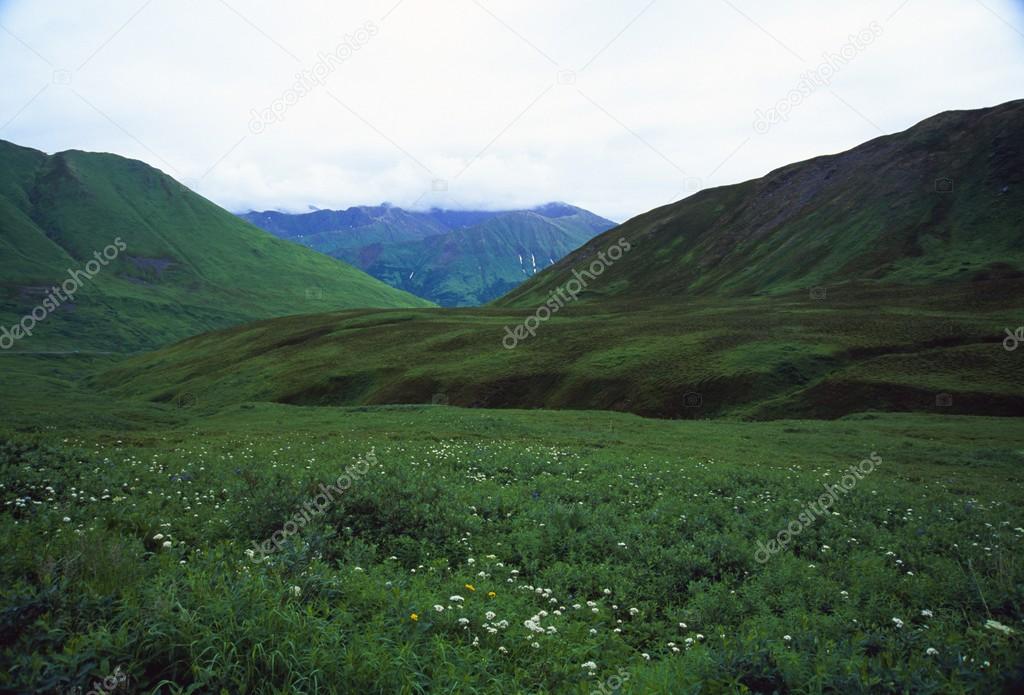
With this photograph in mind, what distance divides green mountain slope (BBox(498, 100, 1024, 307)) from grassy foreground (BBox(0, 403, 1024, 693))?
11809 centimetres

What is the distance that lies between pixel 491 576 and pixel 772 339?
6173 centimetres

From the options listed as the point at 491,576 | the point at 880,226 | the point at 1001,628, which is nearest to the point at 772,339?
the point at 1001,628

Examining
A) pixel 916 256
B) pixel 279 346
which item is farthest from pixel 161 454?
pixel 916 256

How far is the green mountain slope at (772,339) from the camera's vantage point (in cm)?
5350

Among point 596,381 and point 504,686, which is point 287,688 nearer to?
point 504,686

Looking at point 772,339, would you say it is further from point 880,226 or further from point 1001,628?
point 880,226

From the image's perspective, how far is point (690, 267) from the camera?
178m

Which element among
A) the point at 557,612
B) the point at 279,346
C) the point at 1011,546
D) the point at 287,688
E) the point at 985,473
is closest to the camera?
the point at 287,688

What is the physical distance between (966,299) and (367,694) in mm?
97096

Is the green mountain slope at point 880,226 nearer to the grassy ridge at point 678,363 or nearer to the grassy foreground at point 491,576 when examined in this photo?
the grassy ridge at point 678,363

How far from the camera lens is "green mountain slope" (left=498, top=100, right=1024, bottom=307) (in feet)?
407

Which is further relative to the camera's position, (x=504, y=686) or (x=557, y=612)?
(x=557, y=612)

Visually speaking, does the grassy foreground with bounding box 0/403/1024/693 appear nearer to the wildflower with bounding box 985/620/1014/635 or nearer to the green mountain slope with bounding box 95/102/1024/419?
the wildflower with bounding box 985/620/1014/635

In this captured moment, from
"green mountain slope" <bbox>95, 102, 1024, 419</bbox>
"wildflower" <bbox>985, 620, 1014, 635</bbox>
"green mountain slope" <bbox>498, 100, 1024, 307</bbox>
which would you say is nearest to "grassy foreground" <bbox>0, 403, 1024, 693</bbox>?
"wildflower" <bbox>985, 620, 1014, 635</bbox>
